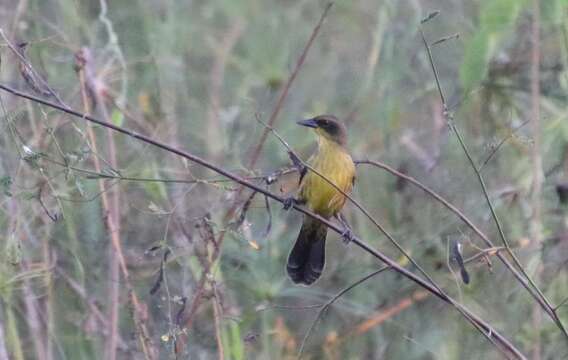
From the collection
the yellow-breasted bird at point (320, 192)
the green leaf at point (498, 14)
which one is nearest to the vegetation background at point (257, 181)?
the green leaf at point (498, 14)

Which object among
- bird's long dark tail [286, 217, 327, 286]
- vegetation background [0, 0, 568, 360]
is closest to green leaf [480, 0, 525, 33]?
vegetation background [0, 0, 568, 360]

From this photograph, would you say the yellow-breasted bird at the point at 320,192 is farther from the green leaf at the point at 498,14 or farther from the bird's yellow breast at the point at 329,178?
the green leaf at the point at 498,14

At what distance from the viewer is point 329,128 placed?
217 inches

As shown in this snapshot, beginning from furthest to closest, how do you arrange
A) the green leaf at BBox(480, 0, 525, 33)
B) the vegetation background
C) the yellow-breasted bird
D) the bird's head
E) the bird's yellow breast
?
1. the bird's head
2. the bird's yellow breast
3. the yellow-breasted bird
4. the green leaf at BBox(480, 0, 525, 33)
5. the vegetation background

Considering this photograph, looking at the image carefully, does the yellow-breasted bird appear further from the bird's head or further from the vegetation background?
the vegetation background

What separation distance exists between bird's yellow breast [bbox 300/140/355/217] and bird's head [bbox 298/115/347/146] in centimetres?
3

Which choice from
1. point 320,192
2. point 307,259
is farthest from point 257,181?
point 320,192

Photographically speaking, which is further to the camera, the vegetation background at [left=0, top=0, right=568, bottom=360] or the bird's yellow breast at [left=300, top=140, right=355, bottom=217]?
the bird's yellow breast at [left=300, top=140, right=355, bottom=217]

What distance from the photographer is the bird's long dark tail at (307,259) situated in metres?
4.97

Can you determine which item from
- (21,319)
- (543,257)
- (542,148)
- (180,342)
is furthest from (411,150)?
(180,342)

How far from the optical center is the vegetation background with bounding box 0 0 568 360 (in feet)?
15.1

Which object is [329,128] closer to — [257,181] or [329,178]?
[329,178]

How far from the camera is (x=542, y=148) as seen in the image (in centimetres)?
557

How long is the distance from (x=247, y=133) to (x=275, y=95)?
0.87 m
